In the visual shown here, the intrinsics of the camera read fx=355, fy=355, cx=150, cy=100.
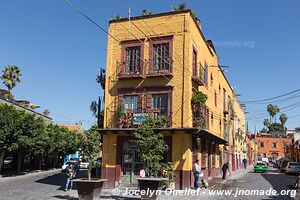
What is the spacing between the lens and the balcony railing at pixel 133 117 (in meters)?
19.9

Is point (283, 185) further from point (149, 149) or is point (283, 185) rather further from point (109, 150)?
point (149, 149)

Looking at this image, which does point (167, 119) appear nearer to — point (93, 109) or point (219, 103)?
point (93, 109)

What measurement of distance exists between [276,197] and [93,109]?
44.1 feet

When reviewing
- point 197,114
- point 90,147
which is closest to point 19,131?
point 90,147

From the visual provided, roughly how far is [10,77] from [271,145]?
69377mm

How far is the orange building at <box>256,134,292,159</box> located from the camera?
91.1 meters

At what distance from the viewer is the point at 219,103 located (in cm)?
3250

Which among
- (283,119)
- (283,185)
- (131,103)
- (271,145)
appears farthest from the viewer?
(283,119)

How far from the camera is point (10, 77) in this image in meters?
47.4

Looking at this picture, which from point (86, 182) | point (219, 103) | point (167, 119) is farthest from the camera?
point (219, 103)

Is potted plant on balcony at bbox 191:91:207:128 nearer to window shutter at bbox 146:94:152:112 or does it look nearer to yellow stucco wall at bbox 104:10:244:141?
yellow stucco wall at bbox 104:10:244:141

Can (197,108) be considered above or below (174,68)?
below

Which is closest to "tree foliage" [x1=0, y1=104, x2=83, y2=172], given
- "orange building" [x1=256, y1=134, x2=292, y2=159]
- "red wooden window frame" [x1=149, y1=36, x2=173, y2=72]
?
"red wooden window frame" [x1=149, y1=36, x2=173, y2=72]

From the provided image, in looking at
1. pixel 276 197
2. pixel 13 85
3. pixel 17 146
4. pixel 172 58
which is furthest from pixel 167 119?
pixel 13 85
